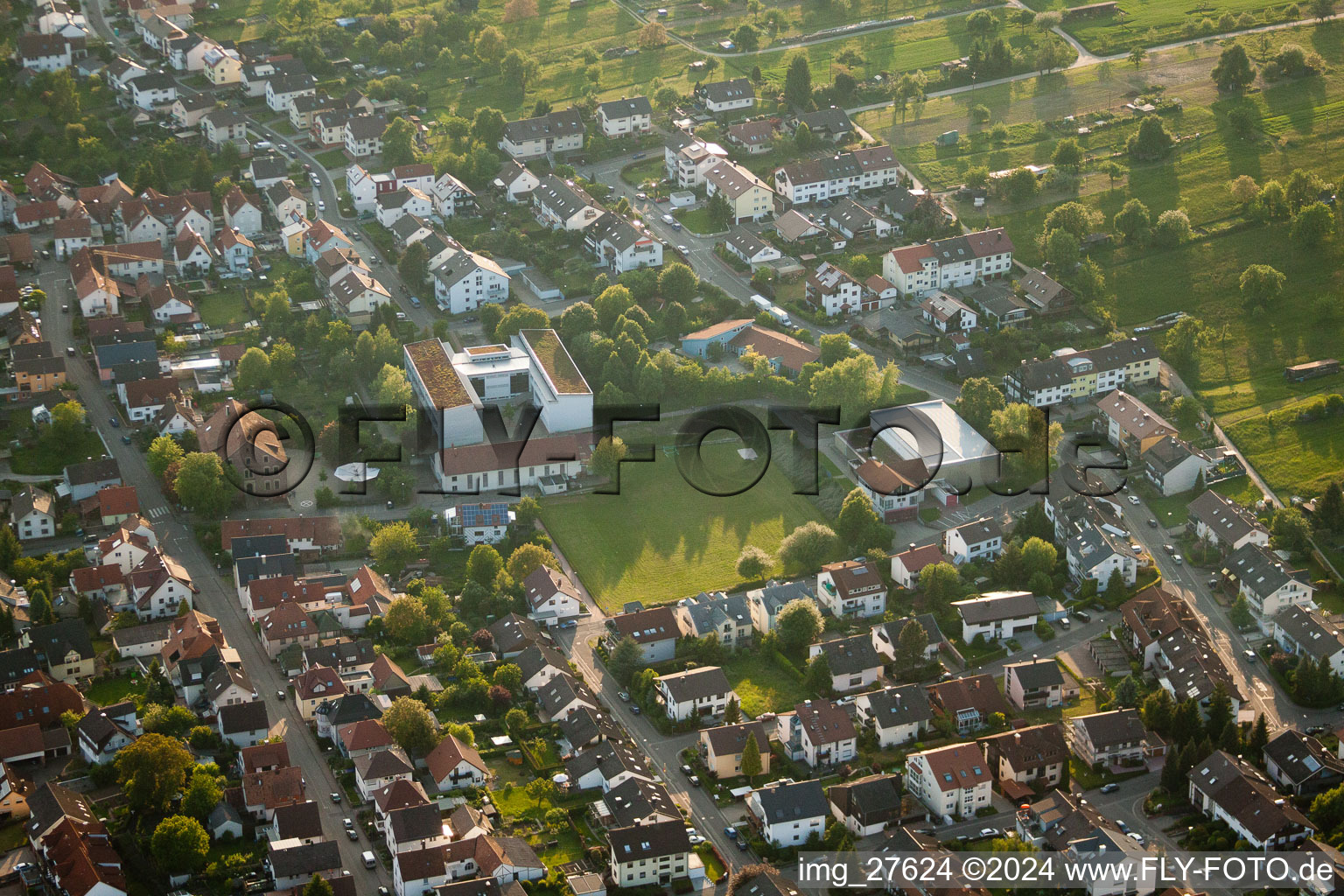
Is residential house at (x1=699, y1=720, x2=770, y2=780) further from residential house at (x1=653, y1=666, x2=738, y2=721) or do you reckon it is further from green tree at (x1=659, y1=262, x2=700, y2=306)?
green tree at (x1=659, y1=262, x2=700, y2=306)

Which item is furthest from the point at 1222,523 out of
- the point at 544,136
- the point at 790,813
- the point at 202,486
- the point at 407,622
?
the point at 544,136

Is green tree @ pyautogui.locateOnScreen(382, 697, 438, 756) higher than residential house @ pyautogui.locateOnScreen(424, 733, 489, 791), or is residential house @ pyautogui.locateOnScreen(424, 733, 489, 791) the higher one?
green tree @ pyautogui.locateOnScreen(382, 697, 438, 756)

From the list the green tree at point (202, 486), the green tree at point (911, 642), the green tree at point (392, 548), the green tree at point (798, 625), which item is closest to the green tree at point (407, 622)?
the green tree at point (392, 548)

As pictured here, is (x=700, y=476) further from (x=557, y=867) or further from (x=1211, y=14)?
(x=1211, y=14)

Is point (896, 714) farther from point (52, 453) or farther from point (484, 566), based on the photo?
point (52, 453)

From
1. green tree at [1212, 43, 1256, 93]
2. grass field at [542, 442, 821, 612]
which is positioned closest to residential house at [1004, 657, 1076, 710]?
grass field at [542, 442, 821, 612]
